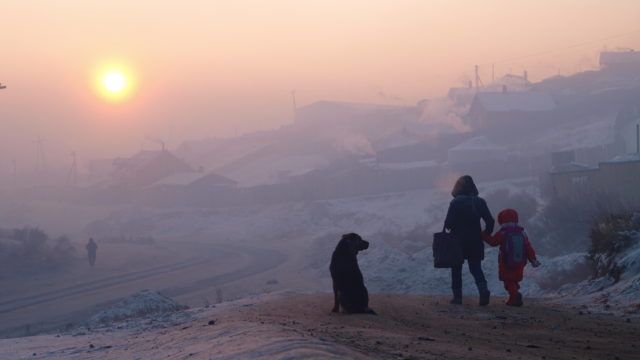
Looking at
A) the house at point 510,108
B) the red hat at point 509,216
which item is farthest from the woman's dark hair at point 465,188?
the house at point 510,108

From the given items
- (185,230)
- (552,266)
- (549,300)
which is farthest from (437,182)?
(549,300)

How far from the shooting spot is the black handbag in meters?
11.0

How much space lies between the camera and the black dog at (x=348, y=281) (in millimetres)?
10000

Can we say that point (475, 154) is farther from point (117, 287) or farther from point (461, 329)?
point (461, 329)

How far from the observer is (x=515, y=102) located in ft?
265

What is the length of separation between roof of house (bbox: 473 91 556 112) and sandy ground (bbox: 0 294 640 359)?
230 ft

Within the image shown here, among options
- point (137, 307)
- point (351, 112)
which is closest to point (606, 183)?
point (137, 307)

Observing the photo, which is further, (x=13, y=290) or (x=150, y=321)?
(x=13, y=290)

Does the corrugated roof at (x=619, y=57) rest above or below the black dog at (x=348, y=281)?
above

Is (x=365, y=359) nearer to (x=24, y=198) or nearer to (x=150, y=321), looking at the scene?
(x=150, y=321)

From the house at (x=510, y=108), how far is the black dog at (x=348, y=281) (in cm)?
7102

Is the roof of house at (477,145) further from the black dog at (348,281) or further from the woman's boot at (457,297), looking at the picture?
the black dog at (348,281)

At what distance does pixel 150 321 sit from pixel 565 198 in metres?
28.7

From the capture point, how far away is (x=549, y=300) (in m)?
12.2
